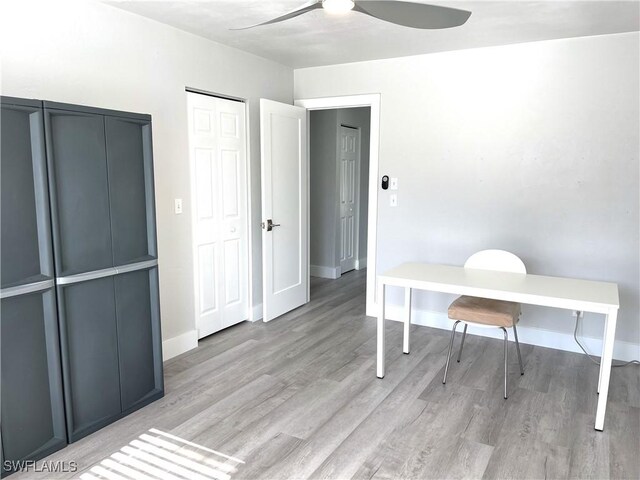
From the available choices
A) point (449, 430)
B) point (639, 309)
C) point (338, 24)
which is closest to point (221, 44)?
point (338, 24)

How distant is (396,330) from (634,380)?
68.7 inches

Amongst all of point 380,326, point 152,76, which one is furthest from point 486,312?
point 152,76

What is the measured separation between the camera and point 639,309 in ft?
11.0

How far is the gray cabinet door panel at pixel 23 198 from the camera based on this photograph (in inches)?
76.9

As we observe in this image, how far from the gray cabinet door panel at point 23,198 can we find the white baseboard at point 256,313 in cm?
223

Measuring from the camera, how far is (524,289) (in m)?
2.64

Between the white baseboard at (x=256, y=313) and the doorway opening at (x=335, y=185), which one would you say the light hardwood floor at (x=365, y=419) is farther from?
the doorway opening at (x=335, y=185)

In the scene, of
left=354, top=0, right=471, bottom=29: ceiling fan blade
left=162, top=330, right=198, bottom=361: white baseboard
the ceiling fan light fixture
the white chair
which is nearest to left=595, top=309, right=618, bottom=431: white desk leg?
the white chair

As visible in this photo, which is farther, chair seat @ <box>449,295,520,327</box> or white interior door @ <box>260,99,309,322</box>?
white interior door @ <box>260,99,309,322</box>

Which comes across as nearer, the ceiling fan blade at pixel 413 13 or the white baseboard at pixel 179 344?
the ceiling fan blade at pixel 413 13

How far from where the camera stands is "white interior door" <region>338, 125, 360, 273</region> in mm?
5992

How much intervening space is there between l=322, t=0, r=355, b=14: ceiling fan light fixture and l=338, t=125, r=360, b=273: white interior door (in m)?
3.86

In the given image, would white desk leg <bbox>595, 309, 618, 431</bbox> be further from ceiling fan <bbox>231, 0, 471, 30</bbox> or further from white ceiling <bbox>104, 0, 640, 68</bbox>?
white ceiling <bbox>104, 0, 640, 68</bbox>

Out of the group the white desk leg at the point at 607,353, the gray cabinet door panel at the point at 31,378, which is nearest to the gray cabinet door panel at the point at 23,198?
the gray cabinet door panel at the point at 31,378
